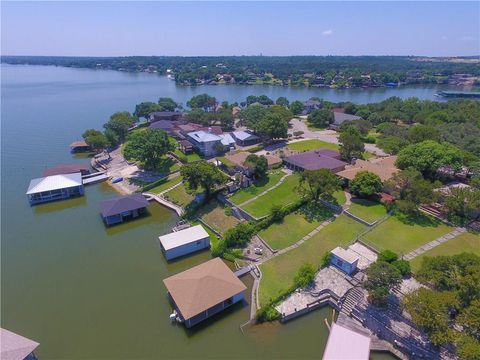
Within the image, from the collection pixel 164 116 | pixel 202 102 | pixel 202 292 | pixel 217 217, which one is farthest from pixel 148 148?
pixel 202 102

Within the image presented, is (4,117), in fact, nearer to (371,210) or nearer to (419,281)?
(371,210)

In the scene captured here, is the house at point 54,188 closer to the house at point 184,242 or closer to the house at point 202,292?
the house at point 184,242

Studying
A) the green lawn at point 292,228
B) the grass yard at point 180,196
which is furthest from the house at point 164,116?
the green lawn at point 292,228

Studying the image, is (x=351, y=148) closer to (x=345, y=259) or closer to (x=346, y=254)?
(x=346, y=254)

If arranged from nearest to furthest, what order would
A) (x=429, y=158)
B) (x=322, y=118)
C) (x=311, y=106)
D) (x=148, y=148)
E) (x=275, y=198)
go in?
(x=275, y=198) → (x=429, y=158) → (x=148, y=148) → (x=322, y=118) → (x=311, y=106)

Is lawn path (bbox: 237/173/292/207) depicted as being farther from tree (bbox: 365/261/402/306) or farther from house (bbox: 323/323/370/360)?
house (bbox: 323/323/370/360)

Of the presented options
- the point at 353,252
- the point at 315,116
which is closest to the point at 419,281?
the point at 353,252
